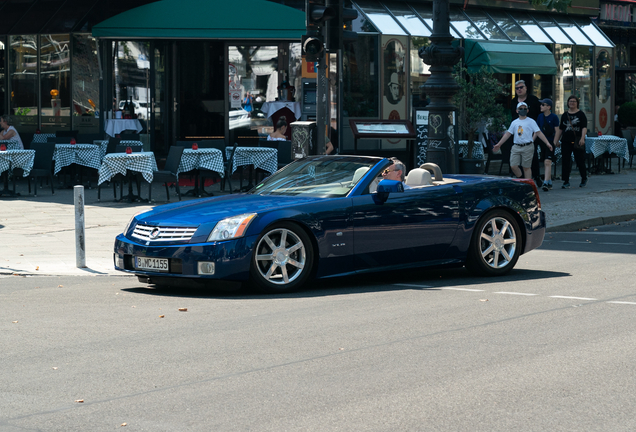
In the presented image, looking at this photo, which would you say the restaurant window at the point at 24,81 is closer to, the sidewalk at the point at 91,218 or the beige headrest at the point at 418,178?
the sidewalk at the point at 91,218

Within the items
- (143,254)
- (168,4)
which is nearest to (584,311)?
(143,254)

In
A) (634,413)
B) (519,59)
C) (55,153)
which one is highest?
(519,59)

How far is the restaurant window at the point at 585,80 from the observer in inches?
1193

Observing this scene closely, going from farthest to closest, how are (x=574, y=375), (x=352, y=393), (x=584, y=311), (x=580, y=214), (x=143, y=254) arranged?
(x=580, y=214), (x=143, y=254), (x=584, y=311), (x=574, y=375), (x=352, y=393)

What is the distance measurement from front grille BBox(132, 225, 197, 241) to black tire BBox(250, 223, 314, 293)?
0.61 m

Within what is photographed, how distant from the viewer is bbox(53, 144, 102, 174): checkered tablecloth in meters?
19.1

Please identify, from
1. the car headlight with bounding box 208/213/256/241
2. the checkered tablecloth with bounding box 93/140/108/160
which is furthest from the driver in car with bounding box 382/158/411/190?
the checkered tablecloth with bounding box 93/140/108/160

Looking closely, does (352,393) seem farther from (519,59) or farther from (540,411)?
(519,59)

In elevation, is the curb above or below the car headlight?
below

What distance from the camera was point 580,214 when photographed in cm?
1584

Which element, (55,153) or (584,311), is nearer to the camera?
(584,311)

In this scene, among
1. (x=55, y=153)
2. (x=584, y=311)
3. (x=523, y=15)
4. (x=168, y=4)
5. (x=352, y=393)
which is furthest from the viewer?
(x=523, y=15)

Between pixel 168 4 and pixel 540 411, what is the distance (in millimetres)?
18138

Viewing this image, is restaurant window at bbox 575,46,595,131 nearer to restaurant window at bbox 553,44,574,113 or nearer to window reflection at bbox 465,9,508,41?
restaurant window at bbox 553,44,574,113
